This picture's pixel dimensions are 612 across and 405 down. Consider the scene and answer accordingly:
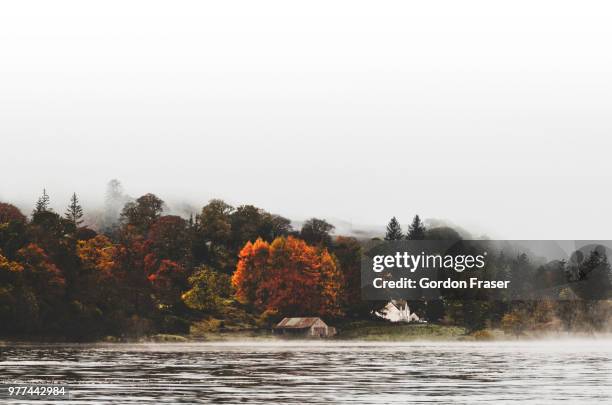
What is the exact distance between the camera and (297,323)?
597 ft

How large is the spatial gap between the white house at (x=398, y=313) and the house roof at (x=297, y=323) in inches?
627

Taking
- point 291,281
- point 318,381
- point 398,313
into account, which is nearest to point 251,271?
point 291,281

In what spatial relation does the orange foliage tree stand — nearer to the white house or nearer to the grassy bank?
the grassy bank

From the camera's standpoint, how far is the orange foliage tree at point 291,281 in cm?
18538

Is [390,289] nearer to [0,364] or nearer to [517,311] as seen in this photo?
[517,311]

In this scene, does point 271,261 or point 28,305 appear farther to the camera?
point 271,261

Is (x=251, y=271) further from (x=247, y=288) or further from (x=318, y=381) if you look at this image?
(x=318, y=381)

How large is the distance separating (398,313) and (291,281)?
23440 millimetres

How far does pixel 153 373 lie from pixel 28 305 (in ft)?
244

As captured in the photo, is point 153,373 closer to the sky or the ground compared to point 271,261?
closer to the ground

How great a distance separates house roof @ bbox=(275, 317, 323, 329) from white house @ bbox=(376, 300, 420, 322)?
52.3 feet

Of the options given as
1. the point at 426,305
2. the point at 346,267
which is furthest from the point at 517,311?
the point at 346,267

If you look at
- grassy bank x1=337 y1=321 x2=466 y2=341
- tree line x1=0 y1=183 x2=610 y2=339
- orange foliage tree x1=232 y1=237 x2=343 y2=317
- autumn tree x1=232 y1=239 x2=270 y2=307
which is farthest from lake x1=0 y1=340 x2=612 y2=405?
autumn tree x1=232 y1=239 x2=270 y2=307

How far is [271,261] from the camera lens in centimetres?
19000
